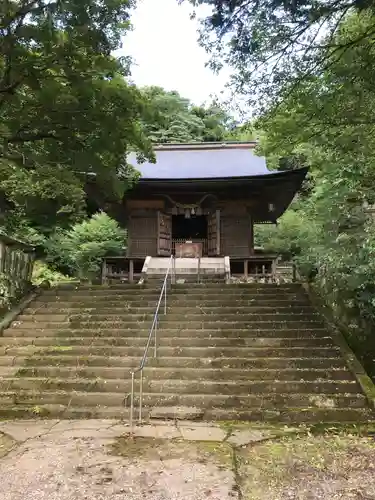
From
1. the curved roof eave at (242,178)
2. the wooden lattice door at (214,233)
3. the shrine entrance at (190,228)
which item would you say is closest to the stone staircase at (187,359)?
the curved roof eave at (242,178)

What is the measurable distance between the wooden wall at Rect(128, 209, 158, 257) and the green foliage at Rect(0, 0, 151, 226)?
25.2 ft

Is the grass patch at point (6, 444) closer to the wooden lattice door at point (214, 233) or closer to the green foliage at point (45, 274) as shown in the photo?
the wooden lattice door at point (214, 233)

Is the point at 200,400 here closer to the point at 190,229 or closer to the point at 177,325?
the point at 177,325

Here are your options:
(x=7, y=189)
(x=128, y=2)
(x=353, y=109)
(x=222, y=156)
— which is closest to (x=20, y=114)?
(x=128, y=2)

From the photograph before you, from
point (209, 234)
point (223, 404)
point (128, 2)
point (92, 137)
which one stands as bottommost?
point (223, 404)

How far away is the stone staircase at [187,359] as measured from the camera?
18.3ft

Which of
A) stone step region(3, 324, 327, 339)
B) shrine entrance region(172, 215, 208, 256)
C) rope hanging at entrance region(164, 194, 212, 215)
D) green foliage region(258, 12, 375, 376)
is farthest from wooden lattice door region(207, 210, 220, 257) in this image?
stone step region(3, 324, 327, 339)

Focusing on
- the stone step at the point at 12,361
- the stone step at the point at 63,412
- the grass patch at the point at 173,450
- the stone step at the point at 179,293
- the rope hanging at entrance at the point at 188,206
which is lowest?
the stone step at the point at 63,412

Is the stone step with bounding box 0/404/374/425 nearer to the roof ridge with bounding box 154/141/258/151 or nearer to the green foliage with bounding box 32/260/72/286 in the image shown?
the green foliage with bounding box 32/260/72/286

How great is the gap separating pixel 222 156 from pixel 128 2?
13.2 meters

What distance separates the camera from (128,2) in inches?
224

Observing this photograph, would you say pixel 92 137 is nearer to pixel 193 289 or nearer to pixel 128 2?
pixel 128 2

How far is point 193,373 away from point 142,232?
957cm

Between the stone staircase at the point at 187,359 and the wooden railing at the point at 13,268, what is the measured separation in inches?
19.0
